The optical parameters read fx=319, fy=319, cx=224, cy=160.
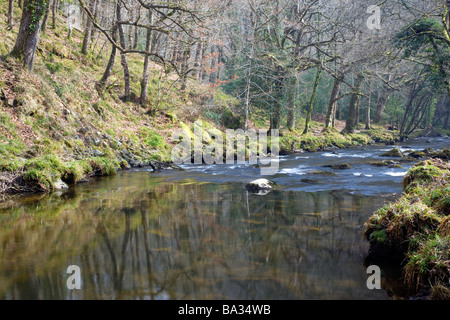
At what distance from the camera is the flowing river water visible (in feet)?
11.9

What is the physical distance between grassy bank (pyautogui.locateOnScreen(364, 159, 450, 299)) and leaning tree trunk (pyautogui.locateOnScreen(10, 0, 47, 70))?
1141cm

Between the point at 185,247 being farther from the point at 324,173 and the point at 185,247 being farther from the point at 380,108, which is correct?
the point at 380,108

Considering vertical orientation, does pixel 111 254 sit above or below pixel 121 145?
below

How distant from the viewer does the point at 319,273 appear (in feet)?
13.1

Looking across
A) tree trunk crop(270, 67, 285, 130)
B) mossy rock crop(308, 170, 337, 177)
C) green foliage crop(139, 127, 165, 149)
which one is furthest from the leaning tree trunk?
tree trunk crop(270, 67, 285, 130)

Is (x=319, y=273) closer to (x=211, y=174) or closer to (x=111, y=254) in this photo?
(x=111, y=254)

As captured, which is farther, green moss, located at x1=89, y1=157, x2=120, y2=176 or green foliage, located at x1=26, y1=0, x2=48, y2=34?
green moss, located at x1=89, y1=157, x2=120, y2=176

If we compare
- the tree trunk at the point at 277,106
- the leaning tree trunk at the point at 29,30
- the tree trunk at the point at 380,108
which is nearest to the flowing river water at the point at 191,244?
the leaning tree trunk at the point at 29,30

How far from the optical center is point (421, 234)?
415cm

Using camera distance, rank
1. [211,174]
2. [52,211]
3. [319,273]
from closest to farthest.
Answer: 1. [319,273]
2. [52,211]
3. [211,174]

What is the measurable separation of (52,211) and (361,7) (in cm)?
2080

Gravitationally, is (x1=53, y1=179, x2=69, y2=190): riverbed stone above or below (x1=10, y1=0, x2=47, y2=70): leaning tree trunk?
below

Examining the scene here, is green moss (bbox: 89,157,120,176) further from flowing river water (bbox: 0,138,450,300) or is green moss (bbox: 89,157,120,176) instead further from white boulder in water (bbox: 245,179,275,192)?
white boulder in water (bbox: 245,179,275,192)
